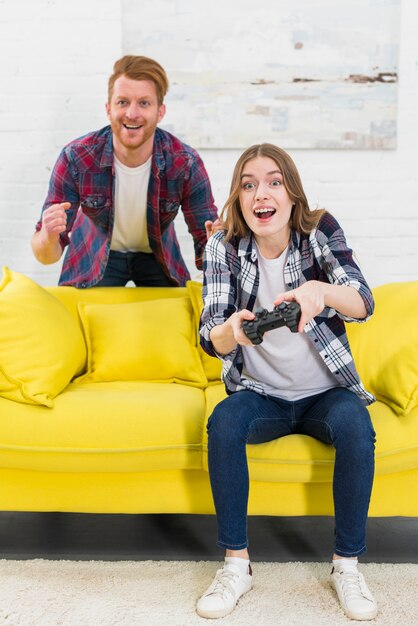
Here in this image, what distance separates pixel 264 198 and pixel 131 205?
871 mm

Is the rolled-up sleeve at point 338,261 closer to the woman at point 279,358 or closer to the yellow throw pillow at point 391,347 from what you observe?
the woman at point 279,358

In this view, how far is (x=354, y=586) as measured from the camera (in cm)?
172

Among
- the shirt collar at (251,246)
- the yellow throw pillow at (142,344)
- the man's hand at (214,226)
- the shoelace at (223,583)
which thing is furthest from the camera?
the yellow throw pillow at (142,344)

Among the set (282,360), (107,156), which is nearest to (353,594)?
(282,360)

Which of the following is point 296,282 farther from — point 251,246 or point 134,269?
point 134,269

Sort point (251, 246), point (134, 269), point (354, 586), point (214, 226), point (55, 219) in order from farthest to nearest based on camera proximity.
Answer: point (134, 269), point (55, 219), point (214, 226), point (251, 246), point (354, 586)

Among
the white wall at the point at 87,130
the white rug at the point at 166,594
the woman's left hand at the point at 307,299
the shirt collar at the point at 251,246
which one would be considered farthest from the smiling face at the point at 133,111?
the white rug at the point at 166,594

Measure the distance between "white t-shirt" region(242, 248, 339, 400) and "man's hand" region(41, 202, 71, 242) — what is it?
2.71ft

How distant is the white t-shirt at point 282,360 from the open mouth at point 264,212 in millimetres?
126

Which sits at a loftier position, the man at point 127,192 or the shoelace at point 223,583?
the man at point 127,192

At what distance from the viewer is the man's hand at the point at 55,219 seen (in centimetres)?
245

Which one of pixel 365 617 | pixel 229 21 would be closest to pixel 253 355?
pixel 365 617

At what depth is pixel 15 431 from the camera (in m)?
1.95

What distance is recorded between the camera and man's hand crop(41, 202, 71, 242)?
8.02 ft
